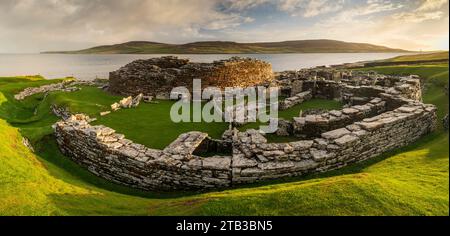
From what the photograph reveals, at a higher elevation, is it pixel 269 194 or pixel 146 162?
pixel 146 162

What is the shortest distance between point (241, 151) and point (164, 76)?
1622cm

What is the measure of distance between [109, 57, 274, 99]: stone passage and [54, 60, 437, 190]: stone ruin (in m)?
11.6

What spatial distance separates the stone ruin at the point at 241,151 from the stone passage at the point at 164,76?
38.2 feet

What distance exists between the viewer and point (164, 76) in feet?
85.1

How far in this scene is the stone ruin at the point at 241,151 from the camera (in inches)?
412

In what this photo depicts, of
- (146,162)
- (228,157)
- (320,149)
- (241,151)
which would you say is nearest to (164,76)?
(146,162)

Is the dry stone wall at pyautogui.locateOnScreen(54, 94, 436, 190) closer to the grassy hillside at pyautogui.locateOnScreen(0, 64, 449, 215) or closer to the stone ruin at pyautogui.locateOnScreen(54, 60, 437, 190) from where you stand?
the stone ruin at pyautogui.locateOnScreen(54, 60, 437, 190)

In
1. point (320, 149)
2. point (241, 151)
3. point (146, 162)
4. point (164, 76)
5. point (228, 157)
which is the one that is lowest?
point (146, 162)

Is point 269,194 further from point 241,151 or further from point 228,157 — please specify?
point 241,151

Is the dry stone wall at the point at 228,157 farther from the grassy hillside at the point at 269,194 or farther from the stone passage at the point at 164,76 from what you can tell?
the stone passage at the point at 164,76

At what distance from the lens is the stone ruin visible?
34.4 ft

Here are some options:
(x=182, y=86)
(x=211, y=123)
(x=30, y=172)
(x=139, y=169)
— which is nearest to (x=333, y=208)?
(x=139, y=169)

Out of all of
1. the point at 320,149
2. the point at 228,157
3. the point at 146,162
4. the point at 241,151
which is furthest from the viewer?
the point at 241,151
